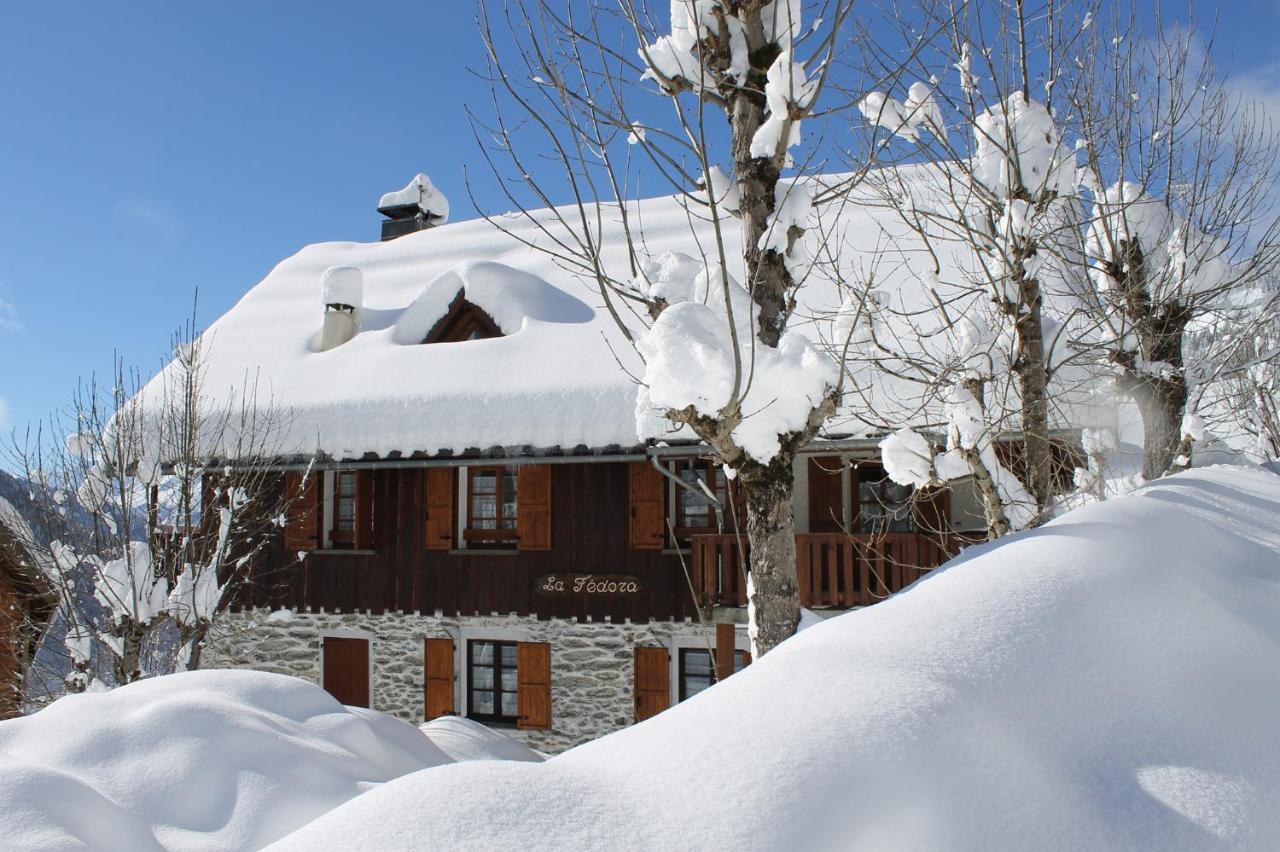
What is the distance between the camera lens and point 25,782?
12.2ft

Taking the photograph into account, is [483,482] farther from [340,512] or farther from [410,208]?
[410,208]

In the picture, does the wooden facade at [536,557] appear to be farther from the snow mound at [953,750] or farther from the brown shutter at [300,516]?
the snow mound at [953,750]

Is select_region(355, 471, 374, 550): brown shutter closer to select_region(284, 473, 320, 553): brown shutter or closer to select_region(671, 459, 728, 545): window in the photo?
select_region(284, 473, 320, 553): brown shutter

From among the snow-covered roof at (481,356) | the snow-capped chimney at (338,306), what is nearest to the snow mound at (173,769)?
the snow-covered roof at (481,356)

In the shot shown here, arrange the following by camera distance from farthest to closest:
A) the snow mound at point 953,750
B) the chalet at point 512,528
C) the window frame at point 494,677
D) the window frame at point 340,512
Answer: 1. the window frame at point 340,512
2. the window frame at point 494,677
3. the chalet at point 512,528
4. the snow mound at point 953,750

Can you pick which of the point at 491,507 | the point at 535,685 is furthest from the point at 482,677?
the point at 491,507

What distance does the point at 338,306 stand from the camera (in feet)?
48.5

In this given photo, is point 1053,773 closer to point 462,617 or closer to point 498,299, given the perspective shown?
point 462,617

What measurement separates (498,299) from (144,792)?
9925mm

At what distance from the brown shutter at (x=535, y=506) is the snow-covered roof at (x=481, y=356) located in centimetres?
76

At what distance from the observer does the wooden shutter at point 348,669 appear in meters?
12.6

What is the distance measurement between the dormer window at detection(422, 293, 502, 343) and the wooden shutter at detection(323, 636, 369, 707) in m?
4.50

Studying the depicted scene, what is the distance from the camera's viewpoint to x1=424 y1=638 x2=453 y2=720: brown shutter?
39.7 ft

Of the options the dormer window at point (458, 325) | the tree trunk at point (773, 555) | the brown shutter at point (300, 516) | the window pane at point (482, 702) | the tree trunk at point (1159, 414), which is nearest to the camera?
the tree trunk at point (773, 555)
